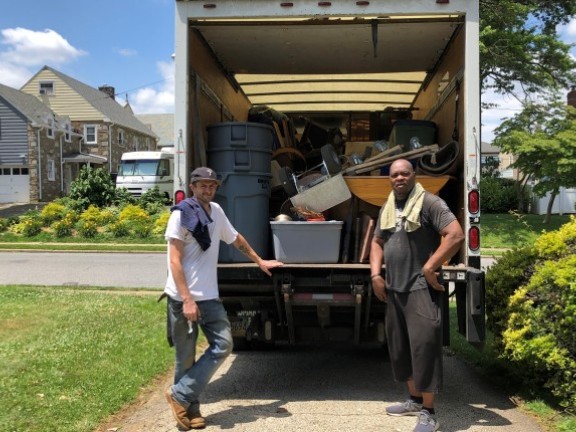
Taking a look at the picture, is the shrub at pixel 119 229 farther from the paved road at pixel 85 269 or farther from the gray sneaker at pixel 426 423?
the gray sneaker at pixel 426 423

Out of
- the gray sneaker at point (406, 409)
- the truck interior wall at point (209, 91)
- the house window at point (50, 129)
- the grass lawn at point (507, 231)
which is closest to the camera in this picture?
the gray sneaker at point (406, 409)

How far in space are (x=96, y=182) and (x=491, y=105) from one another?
57.2 ft

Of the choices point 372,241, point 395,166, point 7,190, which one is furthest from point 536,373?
point 7,190

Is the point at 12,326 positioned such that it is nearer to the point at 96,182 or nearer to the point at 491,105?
the point at 96,182

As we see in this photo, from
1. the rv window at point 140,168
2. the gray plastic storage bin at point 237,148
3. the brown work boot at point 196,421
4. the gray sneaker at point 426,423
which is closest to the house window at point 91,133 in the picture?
the rv window at point 140,168

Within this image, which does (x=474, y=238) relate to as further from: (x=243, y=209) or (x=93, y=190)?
(x=93, y=190)

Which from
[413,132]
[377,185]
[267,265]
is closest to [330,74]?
[413,132]

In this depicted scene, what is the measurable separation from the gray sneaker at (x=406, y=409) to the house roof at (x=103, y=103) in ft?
130

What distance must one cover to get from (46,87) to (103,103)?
4.01 metres

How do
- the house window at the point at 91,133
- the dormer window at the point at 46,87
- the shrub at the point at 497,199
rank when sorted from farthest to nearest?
1. the dormer window at the point at 46,87
2. the house window at the point at 91,133
3. the shrub at the point at 497,199

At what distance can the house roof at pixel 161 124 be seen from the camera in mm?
54669

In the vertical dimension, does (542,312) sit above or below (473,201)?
below

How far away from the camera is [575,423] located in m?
3.98

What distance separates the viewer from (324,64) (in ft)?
22.6
